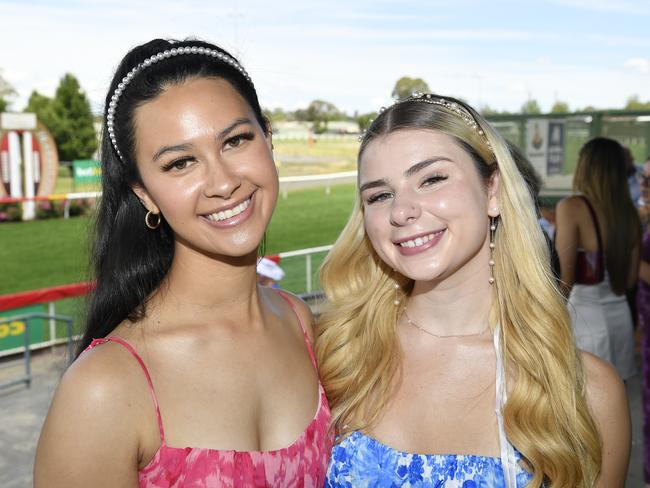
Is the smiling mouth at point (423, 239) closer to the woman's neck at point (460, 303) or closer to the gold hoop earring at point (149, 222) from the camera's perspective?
the woman's neck at point (460, 303)

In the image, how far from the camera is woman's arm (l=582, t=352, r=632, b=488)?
6.70 feet

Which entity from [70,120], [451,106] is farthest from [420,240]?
[70,120]

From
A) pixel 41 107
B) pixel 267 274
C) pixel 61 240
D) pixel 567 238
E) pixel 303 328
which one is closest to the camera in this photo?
pixel 303 328

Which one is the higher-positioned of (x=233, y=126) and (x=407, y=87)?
(x=407, y=87)

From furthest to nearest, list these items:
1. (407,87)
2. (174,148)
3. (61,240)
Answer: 1. (61,240)
2. (407,87)
3. (174,148)

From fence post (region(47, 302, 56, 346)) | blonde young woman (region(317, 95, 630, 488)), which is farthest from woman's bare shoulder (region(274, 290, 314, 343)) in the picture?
fence post (region(47, 302, 56, 346))

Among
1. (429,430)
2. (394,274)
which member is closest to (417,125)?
(394,274)

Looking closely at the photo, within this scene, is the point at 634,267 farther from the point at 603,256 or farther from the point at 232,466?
the point at 232,466

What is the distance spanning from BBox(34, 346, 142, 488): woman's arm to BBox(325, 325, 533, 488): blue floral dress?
2.36 feet

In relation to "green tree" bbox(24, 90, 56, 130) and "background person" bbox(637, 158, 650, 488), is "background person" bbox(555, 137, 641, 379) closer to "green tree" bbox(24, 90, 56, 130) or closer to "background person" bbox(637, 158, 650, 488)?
"background person" bbox(637, 158, 650, 488)

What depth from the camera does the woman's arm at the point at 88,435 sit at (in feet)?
5.64

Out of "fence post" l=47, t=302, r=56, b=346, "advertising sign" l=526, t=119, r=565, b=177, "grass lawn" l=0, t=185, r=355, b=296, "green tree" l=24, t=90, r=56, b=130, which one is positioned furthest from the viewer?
"green tree" l=24, t=90, r=56, b=130

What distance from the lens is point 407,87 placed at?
2799 mm

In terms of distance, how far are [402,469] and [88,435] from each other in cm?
96
